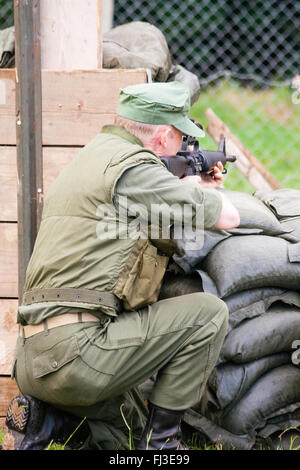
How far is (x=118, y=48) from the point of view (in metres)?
4.77

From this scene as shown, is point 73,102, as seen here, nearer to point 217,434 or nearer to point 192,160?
point 192,160

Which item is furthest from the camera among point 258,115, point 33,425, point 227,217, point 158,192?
point 258,115

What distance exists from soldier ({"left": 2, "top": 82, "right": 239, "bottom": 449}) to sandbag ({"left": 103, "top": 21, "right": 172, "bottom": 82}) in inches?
58.7

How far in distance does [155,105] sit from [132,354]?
1.07 metres

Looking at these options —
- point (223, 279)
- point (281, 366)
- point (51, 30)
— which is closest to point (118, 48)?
point (51, 30)

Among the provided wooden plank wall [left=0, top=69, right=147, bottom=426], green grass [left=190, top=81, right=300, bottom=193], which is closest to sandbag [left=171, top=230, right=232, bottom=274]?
wooden plank wall [left=0, top=69, right=147, bottom=426]

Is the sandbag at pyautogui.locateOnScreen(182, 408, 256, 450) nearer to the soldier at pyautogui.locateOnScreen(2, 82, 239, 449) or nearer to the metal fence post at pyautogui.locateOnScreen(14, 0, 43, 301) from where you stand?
the soldier at pyautogui.locateOnScreen(2, 82, 239, 449)

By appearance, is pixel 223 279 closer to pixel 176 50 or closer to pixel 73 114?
pixel 73 114

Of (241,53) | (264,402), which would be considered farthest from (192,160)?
(241,53)

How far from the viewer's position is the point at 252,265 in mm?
3553

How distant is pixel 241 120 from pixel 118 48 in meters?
5.63

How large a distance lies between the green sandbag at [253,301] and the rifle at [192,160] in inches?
25.8

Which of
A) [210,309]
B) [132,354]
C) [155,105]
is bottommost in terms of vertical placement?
[132,354]

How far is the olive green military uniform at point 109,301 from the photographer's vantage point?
2.98 metres
